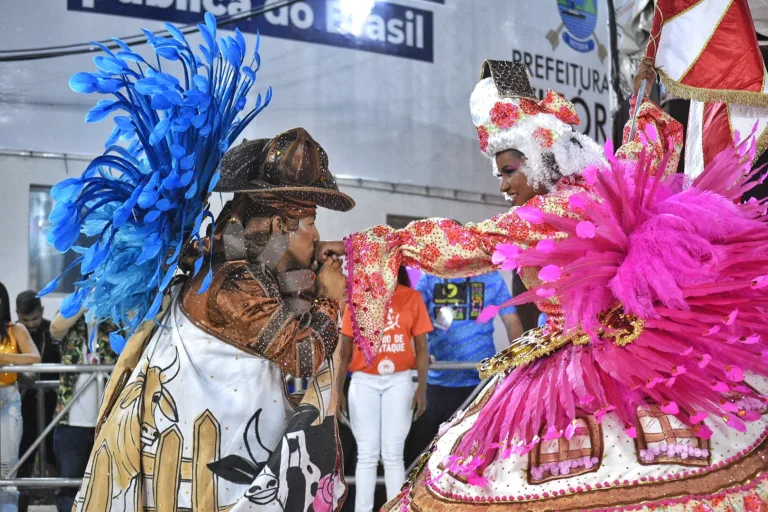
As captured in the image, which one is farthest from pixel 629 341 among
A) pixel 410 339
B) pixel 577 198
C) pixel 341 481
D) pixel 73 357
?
pixel 73 357

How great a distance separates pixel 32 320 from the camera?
674cm

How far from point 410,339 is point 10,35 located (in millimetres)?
4862

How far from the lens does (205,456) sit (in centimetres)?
285

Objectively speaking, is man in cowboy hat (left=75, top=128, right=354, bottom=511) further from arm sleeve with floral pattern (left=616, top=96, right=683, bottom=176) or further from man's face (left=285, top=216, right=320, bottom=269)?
arm sleeve with floral pattern (left=616, top=96, right=683, bottom=176)

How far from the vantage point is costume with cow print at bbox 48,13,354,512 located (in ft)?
9.25

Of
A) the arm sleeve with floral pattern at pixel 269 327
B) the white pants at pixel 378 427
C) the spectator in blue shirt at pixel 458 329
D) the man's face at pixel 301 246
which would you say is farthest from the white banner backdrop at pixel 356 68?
the arm sleeve with floral pattern at pixel 269 327

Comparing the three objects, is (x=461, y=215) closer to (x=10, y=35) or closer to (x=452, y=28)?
(x=452, y=28)

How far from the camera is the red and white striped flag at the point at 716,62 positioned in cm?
328

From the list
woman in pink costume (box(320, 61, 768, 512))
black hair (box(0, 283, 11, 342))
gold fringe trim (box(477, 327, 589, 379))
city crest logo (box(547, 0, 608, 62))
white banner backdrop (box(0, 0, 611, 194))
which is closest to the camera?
woman in pink costume (box(320, 61, 768, 512))

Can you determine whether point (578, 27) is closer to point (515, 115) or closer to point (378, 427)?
point (378, 427)

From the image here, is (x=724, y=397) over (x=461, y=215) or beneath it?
beneath

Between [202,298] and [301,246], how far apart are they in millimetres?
393

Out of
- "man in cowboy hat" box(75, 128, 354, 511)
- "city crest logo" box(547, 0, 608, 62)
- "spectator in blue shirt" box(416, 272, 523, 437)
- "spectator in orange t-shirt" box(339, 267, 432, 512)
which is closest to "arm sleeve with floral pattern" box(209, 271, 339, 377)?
"man in cowboy hat" box(75, 128, 354, 511)

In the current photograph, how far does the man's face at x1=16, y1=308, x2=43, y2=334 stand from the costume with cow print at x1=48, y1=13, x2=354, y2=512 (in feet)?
13.2
